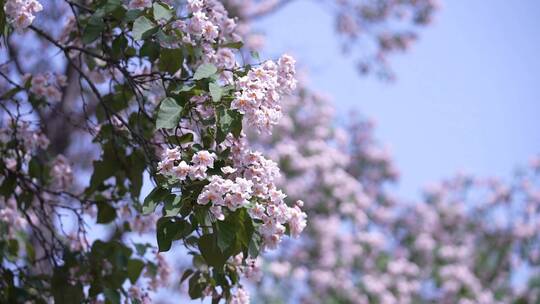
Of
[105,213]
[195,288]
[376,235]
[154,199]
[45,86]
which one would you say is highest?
[376,235]

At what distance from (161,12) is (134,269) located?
987 millimetres

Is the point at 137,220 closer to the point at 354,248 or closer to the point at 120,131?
the point at 120,131

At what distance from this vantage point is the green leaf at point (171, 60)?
2494 mm

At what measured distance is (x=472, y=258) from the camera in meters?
8.49

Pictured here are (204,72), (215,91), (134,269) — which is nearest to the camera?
(215,91)

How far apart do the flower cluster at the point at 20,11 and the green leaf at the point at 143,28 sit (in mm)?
294

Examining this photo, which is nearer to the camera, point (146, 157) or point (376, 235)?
point (146, 157)

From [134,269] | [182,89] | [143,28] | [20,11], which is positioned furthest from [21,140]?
[182,89]

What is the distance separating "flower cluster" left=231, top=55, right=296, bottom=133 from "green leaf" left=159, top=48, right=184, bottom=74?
1.18ft

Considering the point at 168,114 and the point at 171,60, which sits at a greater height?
the point at 171,60

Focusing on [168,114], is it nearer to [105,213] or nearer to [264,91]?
[264,91]

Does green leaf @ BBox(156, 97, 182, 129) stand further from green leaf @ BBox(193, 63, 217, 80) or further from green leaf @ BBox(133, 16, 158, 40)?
green leaf @ BBox(133, 16, 158, 40)

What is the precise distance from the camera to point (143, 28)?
91.9 inches

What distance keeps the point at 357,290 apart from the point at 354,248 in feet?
1.37
